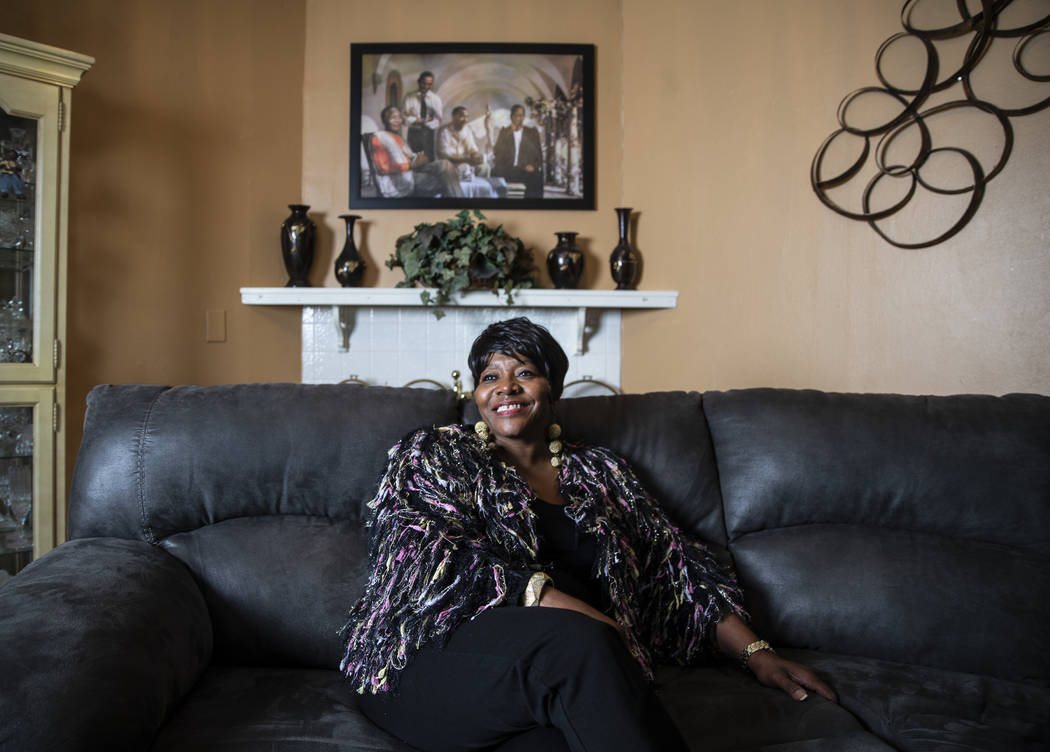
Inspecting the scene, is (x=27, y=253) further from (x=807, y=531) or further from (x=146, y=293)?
(x=807, y=531)

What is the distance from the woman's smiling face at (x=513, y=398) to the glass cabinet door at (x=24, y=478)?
167 cm

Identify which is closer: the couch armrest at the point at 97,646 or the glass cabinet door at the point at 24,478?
the couch armrest at the point at 97,646

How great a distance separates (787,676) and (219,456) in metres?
1.28

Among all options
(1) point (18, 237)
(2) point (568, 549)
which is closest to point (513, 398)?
(2) point (568, 549)

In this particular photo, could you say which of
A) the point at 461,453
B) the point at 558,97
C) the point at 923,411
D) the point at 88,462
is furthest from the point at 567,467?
the point at 558,97

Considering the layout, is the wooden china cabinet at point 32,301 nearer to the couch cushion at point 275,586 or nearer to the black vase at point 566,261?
the couch cushion at point 275,586

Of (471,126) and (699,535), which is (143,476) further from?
(471,126)

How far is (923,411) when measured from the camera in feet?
6.22

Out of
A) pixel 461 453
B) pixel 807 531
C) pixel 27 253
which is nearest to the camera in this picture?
pixel 461 453

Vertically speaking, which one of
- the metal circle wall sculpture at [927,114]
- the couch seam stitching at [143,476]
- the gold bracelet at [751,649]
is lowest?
the gold bracelet at [751,649]

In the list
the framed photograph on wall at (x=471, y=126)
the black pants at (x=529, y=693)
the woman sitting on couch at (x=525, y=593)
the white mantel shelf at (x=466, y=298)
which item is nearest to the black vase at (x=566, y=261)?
the white mantel shelf at (x=466, y=298)

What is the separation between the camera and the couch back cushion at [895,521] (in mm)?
1665

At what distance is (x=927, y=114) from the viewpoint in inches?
100

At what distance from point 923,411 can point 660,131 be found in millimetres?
2041
